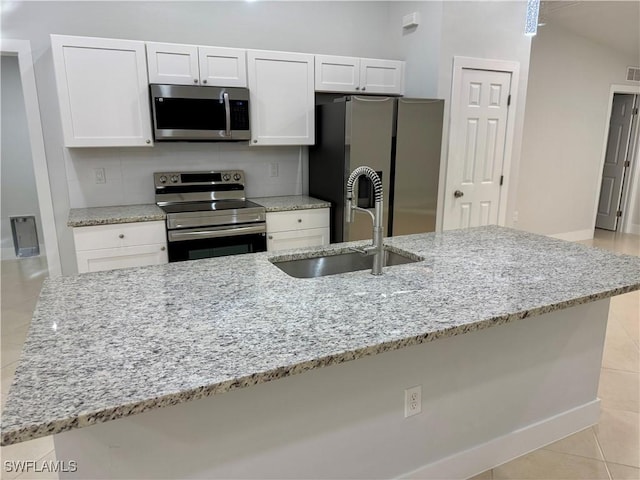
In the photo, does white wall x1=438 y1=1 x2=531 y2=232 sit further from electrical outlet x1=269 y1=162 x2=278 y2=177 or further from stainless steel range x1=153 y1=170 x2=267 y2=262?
stainless steel range x1=153 y1=170 x2=267 y2=262

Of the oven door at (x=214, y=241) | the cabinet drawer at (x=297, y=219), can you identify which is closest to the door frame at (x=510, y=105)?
the cabinet drawer at (x=297, y=219)

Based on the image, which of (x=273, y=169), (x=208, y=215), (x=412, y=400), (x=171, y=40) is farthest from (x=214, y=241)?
(x=412, y=400)

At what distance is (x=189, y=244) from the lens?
316cm

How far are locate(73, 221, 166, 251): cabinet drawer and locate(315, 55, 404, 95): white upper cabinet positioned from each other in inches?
69.7

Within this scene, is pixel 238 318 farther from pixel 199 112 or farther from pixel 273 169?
pixel 273 169

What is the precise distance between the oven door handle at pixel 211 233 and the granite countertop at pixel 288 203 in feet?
0.70

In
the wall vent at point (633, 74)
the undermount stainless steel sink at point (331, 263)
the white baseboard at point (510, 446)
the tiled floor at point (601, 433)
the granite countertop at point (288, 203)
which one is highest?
the wall vent at point (633, 74)

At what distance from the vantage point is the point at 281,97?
355 centimetres

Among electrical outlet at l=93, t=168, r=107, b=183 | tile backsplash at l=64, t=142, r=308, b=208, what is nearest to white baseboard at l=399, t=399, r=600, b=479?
tile backsplash at l=64, t=142, r=308, b=208

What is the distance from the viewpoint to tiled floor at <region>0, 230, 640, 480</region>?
76.8 inches

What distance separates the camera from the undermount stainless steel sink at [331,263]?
6.54 feet

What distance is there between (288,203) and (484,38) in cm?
224

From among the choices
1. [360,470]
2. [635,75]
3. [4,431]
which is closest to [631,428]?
[360,470]

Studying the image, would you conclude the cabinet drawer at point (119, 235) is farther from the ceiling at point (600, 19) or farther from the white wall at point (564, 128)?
the ceiling at point (600, 19)
